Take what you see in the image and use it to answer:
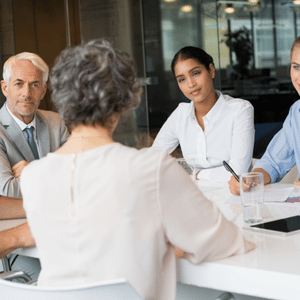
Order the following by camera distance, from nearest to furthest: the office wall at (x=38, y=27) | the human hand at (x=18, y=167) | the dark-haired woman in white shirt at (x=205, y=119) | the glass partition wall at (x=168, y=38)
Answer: the human hand at (x=18, y=167), the dark-haired woman in white shirt at (x=205, y=119), the office wall at (x=38, y=27), the glass partition wall at (x=168, y=38)

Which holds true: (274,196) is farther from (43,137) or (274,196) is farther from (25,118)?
(25,118)

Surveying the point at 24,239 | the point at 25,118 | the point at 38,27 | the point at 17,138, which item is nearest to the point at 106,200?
the point at 24,239

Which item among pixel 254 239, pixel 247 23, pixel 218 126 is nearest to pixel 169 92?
pixel 247 23

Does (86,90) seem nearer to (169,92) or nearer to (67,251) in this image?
(67,251)

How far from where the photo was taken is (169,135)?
3.18m

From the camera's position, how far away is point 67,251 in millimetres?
1135

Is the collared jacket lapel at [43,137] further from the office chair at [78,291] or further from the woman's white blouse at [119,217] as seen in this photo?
the office chair at [78,291]

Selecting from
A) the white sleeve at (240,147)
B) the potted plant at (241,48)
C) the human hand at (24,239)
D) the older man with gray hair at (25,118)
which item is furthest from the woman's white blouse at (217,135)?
the potted plant at (241,48)

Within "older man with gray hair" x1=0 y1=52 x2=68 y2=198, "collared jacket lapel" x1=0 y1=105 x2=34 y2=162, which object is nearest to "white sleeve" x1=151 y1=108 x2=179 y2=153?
"older man with gray hair" x1=0 y1=52 x2=68 y2=198

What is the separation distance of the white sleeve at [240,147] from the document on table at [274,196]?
53 cm

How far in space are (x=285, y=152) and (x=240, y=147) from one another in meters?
0.30

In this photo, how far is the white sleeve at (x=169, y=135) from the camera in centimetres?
314

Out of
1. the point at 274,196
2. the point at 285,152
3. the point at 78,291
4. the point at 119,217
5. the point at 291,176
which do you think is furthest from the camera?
the point at 291,176

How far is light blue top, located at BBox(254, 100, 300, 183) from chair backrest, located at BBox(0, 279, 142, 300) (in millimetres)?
1601
